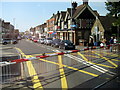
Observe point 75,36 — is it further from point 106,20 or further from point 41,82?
point 41,82

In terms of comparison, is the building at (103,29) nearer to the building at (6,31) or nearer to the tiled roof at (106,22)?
the tiled roof at (106,22)

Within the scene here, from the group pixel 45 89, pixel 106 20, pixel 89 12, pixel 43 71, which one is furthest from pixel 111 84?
pixel 89 12

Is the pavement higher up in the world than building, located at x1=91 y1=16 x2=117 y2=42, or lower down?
lower down

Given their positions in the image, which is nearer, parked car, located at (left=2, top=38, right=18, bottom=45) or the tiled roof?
the tiled roof

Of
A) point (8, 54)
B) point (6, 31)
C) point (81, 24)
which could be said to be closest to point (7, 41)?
point (6, 31)

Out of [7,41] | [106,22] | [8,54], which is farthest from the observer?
[7,41]

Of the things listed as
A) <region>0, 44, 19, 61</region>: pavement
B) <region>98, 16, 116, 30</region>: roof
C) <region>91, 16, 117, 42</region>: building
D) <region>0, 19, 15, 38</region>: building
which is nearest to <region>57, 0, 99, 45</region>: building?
<region>91, 16, 117, 42</region>: building

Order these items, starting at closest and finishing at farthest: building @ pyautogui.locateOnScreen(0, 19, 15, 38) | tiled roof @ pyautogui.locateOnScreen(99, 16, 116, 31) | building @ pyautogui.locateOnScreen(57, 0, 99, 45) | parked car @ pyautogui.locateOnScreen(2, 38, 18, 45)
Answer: tiled roof @ pyautogui.locateOnScreen(99, 16, 116, 31)
building @ pyautogui.locateOnScreen(57, 0, 99, 45)
parked car @ pyautogui.locateOnScreen(2, 38, 18, 45)
building @ pyautogui.locateOnScreen(0, 19, 15, 38)

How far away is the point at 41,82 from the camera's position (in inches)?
256

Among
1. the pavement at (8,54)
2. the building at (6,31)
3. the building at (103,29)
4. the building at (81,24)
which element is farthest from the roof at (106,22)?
the building at (6,31)

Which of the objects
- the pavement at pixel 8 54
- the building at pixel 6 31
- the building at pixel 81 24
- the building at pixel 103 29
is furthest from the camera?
the building at pixel 6 31

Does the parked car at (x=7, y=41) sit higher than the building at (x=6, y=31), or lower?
lower

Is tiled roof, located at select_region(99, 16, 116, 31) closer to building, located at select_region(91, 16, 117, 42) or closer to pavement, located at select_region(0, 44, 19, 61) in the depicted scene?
building, located at select_region(91, 16, 117, 42)

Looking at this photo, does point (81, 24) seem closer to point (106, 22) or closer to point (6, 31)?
point (106, 22)
